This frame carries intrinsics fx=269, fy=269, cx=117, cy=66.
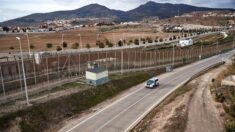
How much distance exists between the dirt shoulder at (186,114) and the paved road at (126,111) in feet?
5.17

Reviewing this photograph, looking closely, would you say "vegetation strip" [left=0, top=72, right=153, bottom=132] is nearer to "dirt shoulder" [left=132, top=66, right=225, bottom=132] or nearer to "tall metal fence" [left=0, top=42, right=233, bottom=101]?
"tall metal fence" [left=0, top=42, right=233, bottom=101]

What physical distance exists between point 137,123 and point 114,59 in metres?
29.4

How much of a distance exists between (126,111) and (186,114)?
8.38m

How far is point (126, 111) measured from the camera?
38.1 metres

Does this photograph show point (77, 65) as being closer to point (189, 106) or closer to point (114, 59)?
point (114, 59)

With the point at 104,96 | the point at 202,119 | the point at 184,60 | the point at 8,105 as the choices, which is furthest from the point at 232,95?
the point at 184,60

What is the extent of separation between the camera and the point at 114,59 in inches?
2429

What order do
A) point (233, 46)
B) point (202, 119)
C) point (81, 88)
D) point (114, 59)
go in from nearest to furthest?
point (202, 119) → point (81, 88) → point (114, 59) → point (233, 46)

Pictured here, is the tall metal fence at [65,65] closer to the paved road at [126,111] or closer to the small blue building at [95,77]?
the small blue building at [95,77]

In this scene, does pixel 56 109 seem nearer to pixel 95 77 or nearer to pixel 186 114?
pixel 95 77

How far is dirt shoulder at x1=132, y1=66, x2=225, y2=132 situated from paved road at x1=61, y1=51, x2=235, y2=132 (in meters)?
1.58

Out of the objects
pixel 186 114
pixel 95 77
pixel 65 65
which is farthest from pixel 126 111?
pixel 65 65

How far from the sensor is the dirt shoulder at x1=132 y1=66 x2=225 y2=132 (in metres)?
30.8

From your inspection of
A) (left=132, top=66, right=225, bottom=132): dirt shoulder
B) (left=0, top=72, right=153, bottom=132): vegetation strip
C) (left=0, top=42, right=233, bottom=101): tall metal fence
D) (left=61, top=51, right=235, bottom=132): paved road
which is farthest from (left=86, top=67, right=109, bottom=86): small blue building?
(left=132, top=66, right=225, bottom=132): dirt shoulder
